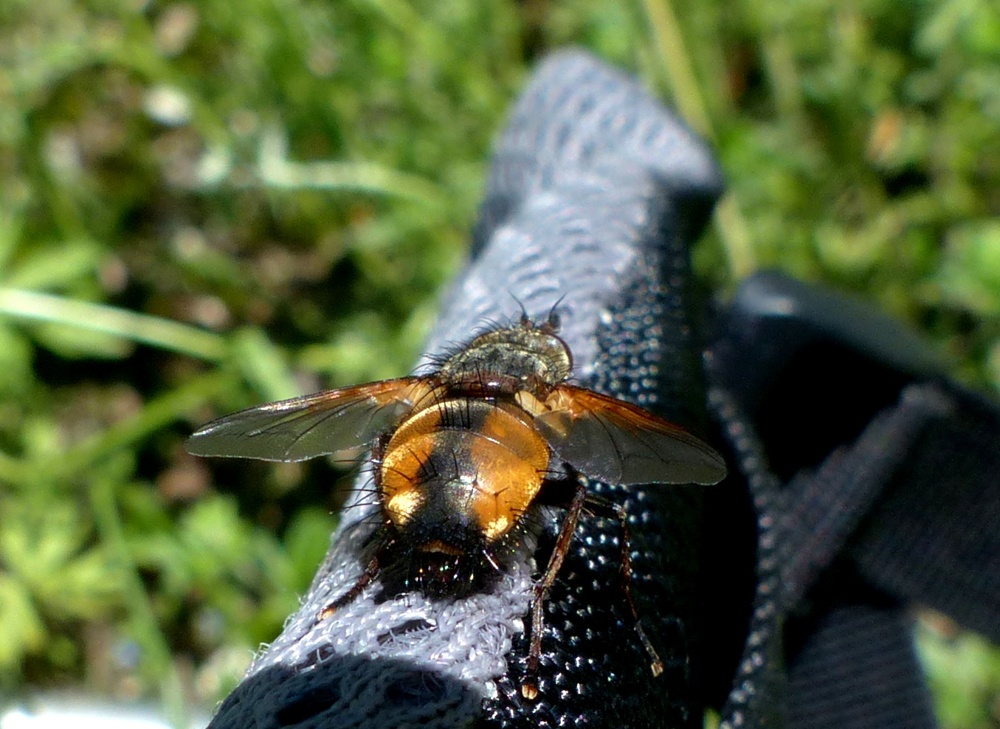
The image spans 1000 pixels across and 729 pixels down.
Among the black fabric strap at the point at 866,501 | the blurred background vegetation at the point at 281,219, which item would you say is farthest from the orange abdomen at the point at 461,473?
the blurred background vegetation at the point at 281,219

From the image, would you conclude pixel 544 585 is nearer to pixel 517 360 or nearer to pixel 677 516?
pixel 677 516

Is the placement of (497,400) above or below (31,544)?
below

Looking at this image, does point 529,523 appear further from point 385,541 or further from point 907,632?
point 907,632

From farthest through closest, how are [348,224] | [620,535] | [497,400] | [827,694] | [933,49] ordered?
[348,224]
[933,49]
[827,694]
[497,400]
[620,535]

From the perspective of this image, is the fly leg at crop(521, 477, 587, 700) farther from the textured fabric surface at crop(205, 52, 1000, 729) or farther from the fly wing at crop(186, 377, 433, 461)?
the fly wing at crop(186, 377, 433, 461)

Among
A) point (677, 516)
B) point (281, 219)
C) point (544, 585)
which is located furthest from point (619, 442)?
point (281, 219)

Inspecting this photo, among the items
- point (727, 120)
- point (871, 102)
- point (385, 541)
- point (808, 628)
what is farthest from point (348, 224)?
point (385, 541)

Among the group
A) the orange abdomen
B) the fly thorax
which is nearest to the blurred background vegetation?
the fly thorax
